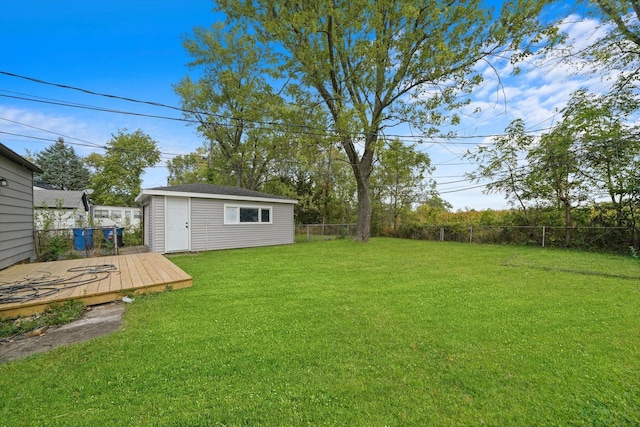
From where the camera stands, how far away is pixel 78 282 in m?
4.04

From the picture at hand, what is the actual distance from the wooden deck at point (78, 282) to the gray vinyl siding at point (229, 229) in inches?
140

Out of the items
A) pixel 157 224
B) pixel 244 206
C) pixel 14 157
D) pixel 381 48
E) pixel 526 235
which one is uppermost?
pixel 381 48

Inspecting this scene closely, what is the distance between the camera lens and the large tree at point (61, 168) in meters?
27.2

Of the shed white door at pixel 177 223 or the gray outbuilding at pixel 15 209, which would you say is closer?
the gray outbuilding at pixel 15 209

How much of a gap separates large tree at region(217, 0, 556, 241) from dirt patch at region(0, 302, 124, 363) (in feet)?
28.4

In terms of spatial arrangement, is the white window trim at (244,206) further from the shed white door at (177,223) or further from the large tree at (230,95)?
the large tree at (230,95)

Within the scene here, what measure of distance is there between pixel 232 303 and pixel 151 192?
6417mm

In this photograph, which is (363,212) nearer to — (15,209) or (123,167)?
(15,209)

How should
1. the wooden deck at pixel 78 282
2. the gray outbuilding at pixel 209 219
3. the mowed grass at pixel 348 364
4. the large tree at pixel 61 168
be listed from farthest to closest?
the large tree at pixel 61 168, the gray outbuilding at pixel 209 219, the wooden deck at pixel 78 282, the mowed grass at pixel 348 364

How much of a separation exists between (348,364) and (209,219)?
847cm

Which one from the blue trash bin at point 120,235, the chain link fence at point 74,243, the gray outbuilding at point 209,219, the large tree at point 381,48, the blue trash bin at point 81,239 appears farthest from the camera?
the blue trash bin at point 120,235

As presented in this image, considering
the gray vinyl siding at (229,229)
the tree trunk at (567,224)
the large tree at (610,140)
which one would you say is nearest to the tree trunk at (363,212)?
the gray vinyl siding at (229,229)

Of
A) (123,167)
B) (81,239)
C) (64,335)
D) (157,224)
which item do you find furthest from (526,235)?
(123,167)

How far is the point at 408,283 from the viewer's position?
4.51m
